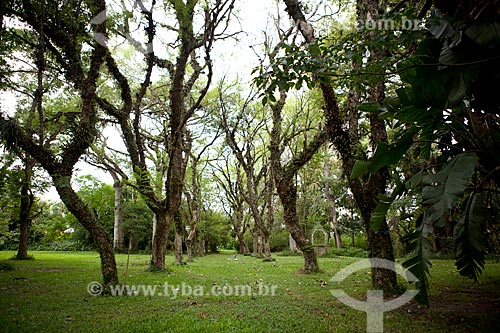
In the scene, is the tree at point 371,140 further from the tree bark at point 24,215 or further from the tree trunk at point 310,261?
the tree bark at point 24,215

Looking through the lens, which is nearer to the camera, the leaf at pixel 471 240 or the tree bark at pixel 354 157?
the leaf at pixel 471 240

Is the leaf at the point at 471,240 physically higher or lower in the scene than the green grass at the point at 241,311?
higher

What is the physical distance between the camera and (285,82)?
10.3ft

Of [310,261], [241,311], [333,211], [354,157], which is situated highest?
[354,157]

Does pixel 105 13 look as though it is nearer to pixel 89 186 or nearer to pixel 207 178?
pixel 89 186

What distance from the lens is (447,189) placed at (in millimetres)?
2418

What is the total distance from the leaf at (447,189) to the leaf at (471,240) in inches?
30.7

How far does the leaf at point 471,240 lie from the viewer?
2.99 m

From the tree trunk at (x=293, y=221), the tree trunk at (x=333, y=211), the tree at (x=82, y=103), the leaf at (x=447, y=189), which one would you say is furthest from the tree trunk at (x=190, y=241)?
the leaf at (x=447, y=189)

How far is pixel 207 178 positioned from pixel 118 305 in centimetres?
1779

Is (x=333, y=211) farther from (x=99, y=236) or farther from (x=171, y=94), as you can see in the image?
(x=99, y=236)

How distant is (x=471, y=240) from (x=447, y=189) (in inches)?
40.8

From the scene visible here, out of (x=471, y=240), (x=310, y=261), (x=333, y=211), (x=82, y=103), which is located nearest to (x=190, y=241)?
(x=310, y=261)

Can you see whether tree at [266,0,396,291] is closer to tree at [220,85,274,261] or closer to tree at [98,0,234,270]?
tree at [98,0,234,270]
